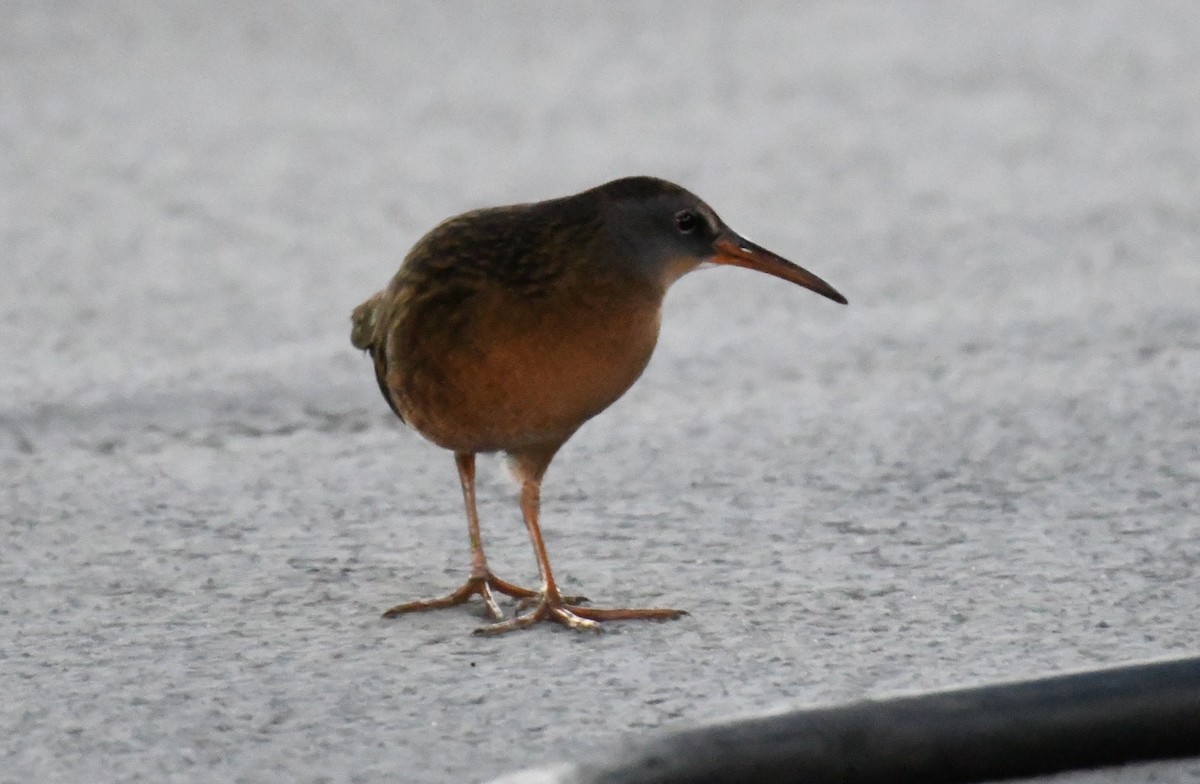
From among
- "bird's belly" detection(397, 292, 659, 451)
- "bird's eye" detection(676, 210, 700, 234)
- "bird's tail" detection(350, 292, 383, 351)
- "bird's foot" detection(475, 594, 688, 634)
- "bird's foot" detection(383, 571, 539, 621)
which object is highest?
"bird's eye" detection(676, 210, 700, 234)

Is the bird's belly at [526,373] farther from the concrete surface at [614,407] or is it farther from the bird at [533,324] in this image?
the concrete surface at [614,407]

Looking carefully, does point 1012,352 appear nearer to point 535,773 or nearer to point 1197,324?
point 1197,324

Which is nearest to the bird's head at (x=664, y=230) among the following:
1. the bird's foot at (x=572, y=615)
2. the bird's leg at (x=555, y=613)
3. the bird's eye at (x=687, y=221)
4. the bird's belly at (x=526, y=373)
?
the bird's eye at (x=687, y=221)

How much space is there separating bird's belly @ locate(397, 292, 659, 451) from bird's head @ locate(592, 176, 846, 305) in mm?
125

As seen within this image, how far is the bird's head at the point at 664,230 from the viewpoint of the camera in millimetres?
3822

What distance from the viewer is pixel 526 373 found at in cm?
364

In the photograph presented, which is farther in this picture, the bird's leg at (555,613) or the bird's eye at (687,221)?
the bird's eye at (687,221)

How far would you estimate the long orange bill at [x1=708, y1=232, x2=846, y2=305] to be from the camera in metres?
4.02

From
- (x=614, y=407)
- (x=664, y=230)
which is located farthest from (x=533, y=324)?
(x=614, y=407)

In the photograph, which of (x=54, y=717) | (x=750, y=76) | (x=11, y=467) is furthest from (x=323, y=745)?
(x=750, y=76)

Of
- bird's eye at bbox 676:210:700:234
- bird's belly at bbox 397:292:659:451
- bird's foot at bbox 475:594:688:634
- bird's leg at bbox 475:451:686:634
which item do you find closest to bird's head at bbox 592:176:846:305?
bird's eye at bbox 676:210:700:234

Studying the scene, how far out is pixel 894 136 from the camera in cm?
823

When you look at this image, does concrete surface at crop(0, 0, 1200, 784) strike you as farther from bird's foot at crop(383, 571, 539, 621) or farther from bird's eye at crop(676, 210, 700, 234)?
bird's eye at crop(676, 210, 700, 234)

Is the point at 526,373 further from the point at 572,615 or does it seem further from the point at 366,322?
the point at 366,322
